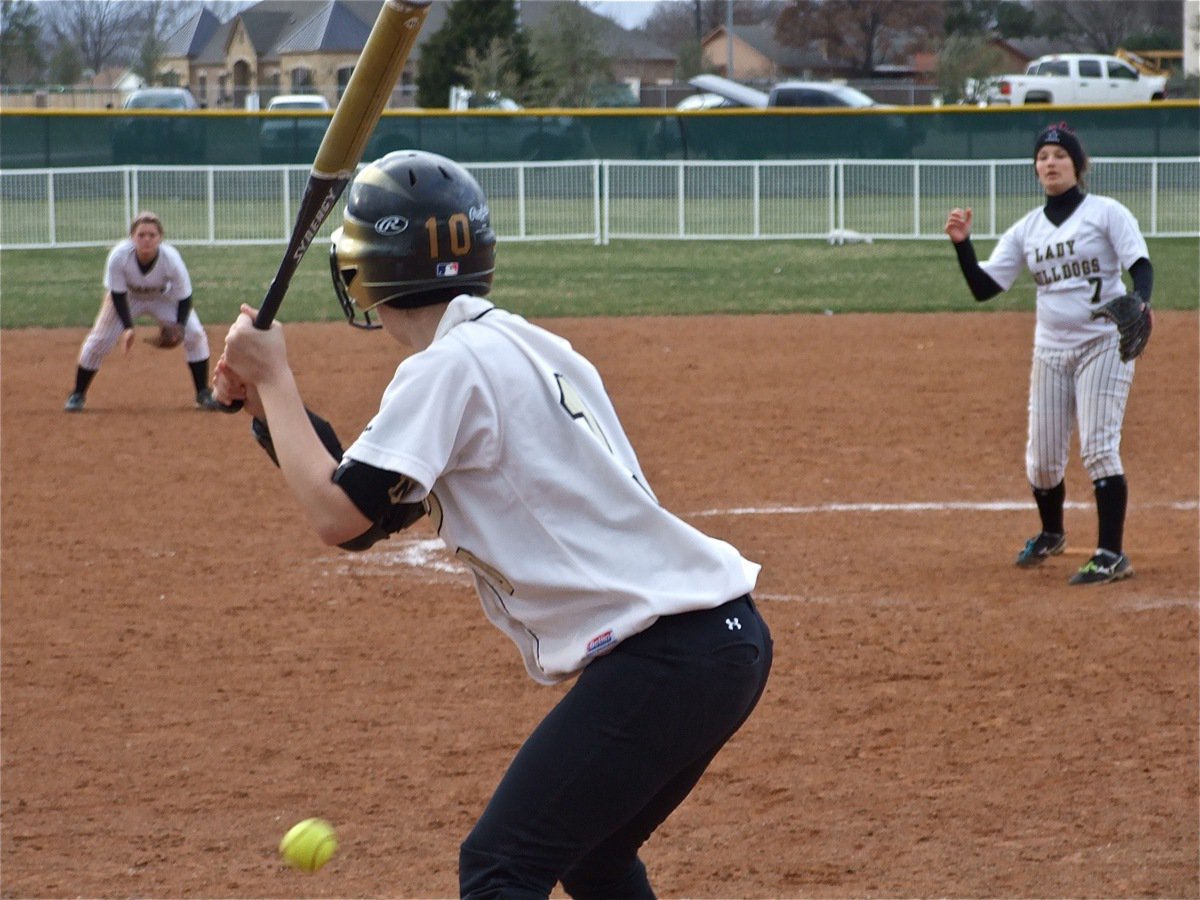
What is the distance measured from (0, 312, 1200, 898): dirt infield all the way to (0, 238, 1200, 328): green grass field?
6951mm

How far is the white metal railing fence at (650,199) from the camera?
25.0 meters

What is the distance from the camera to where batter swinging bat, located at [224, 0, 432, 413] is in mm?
2871

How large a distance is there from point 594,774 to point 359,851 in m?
1.99

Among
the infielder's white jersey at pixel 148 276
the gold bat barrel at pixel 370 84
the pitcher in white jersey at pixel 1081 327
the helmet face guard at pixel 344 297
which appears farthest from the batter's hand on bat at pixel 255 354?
the infielder's white jersey at pixel 148 276

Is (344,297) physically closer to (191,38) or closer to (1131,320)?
(1131,320)

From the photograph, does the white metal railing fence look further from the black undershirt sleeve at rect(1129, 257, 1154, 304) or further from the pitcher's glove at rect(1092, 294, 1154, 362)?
the pitcher's glove at rect(1092, 294, 1154, 362)

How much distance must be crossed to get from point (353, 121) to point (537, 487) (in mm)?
843

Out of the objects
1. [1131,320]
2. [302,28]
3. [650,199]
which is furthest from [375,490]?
[302,28]

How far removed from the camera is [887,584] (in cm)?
737

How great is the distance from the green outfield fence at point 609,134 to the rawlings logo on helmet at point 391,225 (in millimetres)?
26670

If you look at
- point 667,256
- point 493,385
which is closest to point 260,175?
point 667,256

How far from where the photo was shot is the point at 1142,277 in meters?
7.17

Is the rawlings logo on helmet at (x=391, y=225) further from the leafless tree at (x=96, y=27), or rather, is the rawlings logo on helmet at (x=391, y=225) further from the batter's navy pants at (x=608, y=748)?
the leafless tree at (x=96, y=27)

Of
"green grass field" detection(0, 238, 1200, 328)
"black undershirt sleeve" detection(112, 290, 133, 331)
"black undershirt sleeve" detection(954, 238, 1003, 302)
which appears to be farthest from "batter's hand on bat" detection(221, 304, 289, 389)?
"green grass field" detection(0, 238, 1200, 328)
